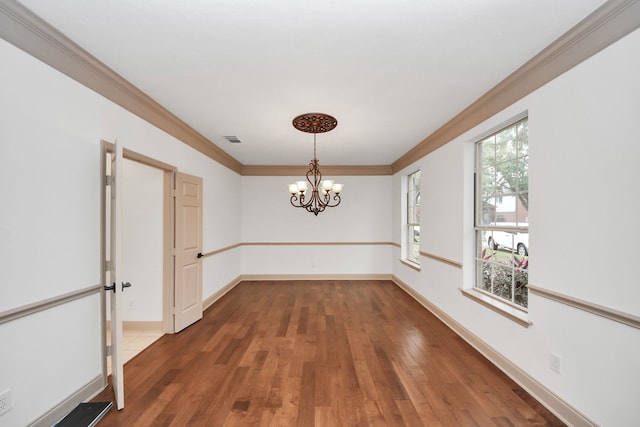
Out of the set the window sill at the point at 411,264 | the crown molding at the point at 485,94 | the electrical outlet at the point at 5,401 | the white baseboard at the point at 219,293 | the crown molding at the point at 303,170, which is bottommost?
the white baseboard at the point at 219,293

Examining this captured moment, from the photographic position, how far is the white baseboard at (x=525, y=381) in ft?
6.32

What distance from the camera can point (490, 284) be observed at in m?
3.11

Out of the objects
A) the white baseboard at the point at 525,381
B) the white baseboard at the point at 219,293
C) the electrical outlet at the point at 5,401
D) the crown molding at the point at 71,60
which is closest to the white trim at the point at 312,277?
the white baseboard at the point at 219,293

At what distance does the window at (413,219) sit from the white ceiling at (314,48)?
92.2 inches

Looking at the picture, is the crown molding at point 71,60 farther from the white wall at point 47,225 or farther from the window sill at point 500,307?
the window sill at point 500,307

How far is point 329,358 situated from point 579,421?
6.26 ft

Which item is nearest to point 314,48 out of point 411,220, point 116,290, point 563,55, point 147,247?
point 563,55

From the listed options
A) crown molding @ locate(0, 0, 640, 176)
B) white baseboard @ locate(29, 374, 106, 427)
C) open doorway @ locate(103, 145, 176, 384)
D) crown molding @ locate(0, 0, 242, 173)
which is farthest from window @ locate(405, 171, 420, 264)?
white baseboard @ locate(29, 374, 106, 427)

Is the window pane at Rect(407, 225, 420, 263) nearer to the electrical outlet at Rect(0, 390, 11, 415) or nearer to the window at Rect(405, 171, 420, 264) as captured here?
the window at Rect(405, 171, 420, 264)

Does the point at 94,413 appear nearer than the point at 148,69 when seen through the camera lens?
Yes

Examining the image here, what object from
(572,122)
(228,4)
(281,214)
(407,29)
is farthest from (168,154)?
(572,122)

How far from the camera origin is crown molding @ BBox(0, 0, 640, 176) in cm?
165

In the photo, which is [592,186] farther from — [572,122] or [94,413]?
[94,413]

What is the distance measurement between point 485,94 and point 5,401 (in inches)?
168
